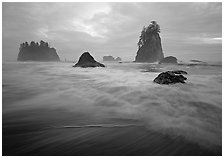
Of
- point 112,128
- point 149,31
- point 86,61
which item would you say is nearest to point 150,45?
point 149,31

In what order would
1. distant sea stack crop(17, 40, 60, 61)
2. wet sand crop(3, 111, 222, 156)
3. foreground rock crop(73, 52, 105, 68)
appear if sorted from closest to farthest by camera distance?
wet sand crop(3, 111, 222, 156), foreground rock crop(73, 52, 105, 68), distant sea stack crop(17, 40, 60, 61)

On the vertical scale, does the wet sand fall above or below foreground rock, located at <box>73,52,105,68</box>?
below

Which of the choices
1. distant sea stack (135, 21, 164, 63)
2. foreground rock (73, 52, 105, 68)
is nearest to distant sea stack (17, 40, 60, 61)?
distant sea stack (135, 21, 164, 63)

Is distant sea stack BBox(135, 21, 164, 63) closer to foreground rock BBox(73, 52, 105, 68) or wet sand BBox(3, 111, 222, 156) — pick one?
foreground rock BBox(73, 52, 105, 68)

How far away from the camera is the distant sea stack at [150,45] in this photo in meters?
64.6

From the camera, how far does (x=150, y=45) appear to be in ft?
213

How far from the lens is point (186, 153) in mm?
2137

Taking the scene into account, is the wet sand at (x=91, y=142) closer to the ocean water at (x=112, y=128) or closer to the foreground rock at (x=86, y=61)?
the ocean water at (x=112, y=128)

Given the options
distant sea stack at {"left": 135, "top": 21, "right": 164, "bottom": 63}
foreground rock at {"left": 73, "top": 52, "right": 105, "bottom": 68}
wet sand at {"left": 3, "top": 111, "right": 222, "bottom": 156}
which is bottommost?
wet sand at {"left": 3, "top": 111, "right": 222, "bottom": 156}

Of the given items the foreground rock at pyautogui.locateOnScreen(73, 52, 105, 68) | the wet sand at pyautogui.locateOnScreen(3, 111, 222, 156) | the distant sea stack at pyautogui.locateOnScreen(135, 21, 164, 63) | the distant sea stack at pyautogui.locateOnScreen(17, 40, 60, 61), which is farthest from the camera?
the distant sea stack at pyautogui.locateOnScreen(17, 40, 60, 61)

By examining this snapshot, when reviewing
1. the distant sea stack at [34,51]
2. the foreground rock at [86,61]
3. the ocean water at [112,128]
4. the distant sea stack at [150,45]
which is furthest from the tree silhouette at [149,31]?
the distant sea stack at [34,51]

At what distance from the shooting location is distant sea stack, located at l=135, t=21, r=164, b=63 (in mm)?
64562

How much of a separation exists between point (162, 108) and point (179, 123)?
0.95 m

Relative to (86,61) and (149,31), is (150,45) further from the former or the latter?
(86,61)
